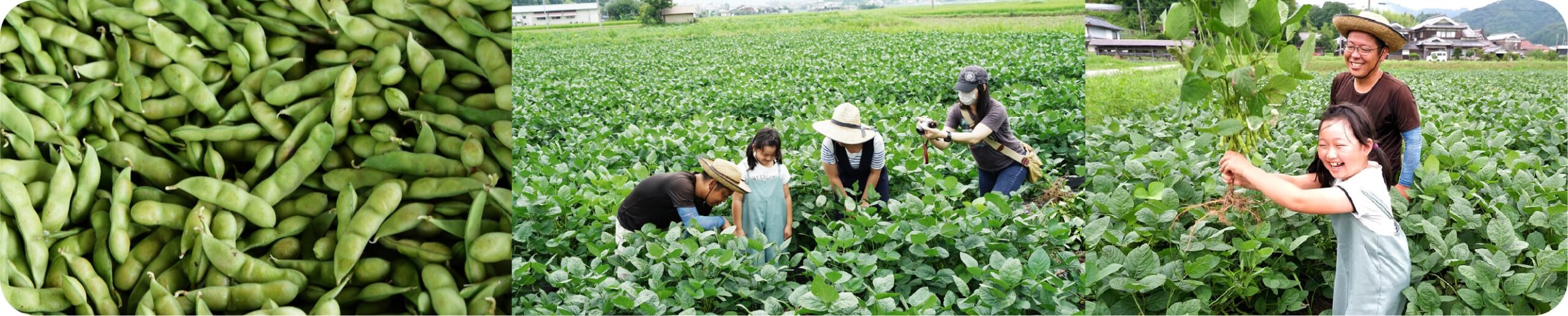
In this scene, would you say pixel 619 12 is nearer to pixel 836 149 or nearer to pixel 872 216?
pixel 836 149

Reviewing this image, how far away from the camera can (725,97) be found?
314cm

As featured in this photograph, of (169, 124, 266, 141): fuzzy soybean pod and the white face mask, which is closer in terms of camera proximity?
(169, 124, 266, 141): fuzzy soybean pod

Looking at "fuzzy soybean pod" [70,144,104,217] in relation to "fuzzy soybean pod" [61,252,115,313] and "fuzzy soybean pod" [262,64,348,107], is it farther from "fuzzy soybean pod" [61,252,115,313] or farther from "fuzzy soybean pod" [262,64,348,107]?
"fuzzy soybean pod" [262,64,348,107]

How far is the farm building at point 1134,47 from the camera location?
9.44ft

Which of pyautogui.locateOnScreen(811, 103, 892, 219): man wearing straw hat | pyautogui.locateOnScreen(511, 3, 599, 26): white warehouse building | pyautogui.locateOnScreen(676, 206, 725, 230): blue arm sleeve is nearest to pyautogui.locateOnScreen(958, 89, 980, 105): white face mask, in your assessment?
pyautogui.locateOnScreen(811, 103, 892, 219): man wearing straw hat

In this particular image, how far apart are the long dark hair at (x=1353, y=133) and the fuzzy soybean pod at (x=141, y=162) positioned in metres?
3.36

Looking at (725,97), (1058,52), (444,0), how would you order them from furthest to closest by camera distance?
(725,97) < (1058,52) < (444,0)

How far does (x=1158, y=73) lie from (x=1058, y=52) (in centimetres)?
38

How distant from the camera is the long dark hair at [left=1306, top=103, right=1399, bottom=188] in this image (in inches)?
100

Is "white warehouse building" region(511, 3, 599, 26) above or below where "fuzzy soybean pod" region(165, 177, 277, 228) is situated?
above

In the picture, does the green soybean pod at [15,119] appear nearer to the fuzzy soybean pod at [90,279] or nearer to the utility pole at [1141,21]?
the fuzzy soybean pod at [90,279]

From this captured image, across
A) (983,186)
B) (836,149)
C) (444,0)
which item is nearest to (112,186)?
(444,0)

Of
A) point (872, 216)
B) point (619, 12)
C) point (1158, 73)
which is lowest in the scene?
point (872, 216)

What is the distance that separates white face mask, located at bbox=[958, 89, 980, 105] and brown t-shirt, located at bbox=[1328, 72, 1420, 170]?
1.05 meters
